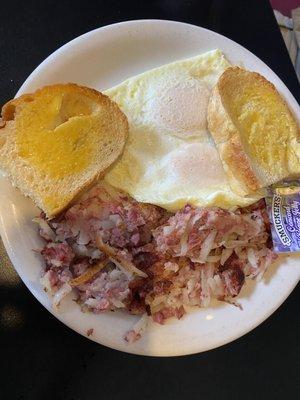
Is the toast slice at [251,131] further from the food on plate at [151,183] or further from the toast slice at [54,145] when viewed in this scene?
the toast slice at [54,145]

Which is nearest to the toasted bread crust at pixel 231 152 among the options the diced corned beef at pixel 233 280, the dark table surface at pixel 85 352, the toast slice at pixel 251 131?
the toast slice at pixel 251 131

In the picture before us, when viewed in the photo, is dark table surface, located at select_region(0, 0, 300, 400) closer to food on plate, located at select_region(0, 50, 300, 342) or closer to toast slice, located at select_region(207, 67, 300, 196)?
food on plate, located at select_region(0, 50, 300, 342)

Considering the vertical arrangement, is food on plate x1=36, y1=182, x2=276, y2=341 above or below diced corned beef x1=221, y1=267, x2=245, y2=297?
above

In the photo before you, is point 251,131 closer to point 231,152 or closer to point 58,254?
point 231,152

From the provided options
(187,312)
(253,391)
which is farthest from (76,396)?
(253,391)

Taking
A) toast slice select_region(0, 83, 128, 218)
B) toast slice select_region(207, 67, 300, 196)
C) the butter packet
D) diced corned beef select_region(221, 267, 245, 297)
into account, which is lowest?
diced corned beef select_region(221, 267, 245, 297)

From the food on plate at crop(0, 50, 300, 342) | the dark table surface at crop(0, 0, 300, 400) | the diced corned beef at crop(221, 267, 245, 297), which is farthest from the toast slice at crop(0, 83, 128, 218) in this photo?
the diced corned beef at crop(221, 267, 245, 297)

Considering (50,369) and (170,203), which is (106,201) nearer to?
(170,203)
